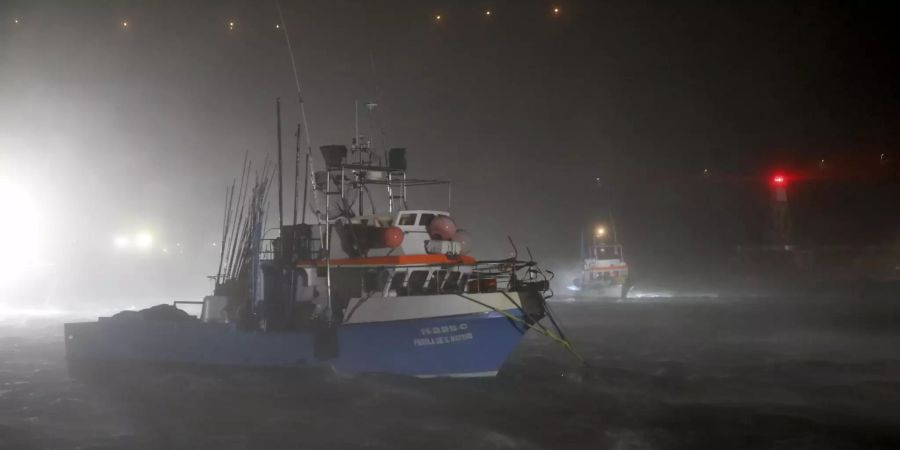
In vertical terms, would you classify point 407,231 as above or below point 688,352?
above

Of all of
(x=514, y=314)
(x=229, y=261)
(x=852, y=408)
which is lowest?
(x=852, y=408)

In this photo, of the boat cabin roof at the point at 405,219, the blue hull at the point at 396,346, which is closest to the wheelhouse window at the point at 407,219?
the boat cabin roof at the point at 405,219

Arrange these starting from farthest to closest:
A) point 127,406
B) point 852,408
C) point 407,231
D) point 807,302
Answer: point 807,302 < point 407,231 < point 127,406 < point 852,408

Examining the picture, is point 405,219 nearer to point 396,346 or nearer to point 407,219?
point 407,219

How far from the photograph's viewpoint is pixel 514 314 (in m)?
20.4

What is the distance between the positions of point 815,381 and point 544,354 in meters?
10.2

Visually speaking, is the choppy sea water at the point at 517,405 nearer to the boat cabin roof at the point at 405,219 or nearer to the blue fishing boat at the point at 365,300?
the blue fishing boat at the point at 365,300

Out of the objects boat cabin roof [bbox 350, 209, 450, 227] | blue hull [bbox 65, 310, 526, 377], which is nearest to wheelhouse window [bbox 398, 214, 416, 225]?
boat cabin roof [bbox 350, 209, 450, 227]

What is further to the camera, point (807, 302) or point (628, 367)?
point (807, 302)

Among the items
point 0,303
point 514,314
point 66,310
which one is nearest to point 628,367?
point 514,314

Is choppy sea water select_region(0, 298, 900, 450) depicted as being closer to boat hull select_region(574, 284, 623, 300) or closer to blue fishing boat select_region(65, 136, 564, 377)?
blue fishing boat select_region(65, 136, 564, 377)

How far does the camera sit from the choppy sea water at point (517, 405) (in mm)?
16125

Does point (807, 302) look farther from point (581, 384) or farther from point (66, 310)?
point (66, 310)

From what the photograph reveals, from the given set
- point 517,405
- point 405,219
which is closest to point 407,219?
point 405,219
